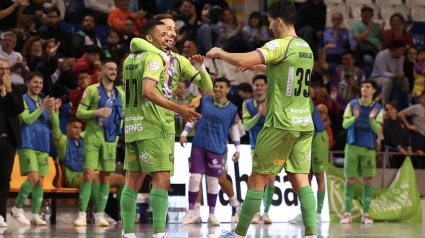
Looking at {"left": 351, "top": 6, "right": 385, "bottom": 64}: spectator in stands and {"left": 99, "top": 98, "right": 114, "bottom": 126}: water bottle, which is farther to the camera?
{"left": 351, "top": 6, "right": 385, "bottom": 64}: spectator in stands

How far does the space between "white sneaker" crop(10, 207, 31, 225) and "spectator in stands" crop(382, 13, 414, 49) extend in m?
11.0

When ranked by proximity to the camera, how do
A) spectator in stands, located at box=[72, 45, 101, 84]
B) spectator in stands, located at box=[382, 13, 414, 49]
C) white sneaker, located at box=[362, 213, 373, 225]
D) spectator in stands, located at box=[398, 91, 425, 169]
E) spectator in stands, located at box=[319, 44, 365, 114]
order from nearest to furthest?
white sneaker, located at box=[362, 213, 373, 225]
spectator in stands, located at box=[72, 45, 101, 84]
spectator in stands, located at box=[398, 91, 425, 169]
spectator in stands, located at box=[319, 44, 365, 114]
spectator in stands, located at box=[382, 13, 414, 49]

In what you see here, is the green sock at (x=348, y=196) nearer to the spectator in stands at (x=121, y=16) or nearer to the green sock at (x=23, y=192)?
the spectator in stands at (x=121, y=16)

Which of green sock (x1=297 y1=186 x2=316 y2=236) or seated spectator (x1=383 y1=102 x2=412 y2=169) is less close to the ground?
seated spectator (x1=383 y1=102 x2=412 y2=169)

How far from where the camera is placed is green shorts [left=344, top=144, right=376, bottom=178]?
54.3 feet

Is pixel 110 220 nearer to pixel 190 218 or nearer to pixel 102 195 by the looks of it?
pixel 102 195

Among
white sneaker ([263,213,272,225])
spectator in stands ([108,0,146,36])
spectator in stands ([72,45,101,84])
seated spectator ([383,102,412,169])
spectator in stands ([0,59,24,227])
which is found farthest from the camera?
spectator in stands ([108,0,146,36])

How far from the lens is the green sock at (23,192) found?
1430 cm

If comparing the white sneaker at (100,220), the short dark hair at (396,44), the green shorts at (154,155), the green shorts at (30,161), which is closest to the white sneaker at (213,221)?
the white sneaker at (100,220)

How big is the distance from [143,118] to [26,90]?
716 cm

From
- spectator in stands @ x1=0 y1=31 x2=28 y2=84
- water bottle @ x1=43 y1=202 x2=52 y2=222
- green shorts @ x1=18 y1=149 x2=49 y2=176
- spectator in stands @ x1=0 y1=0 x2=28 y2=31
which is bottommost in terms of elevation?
water bottle @ x1=43 y1=202 x2=52 y2=222

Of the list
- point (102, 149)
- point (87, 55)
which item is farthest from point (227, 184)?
point (87, 55)

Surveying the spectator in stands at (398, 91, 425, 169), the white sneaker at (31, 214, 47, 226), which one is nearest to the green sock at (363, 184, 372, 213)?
the spectator in stands at (398, 91, 425, 169)

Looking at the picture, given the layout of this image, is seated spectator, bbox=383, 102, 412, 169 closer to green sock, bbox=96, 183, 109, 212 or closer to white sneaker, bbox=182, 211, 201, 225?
white sneaker, bbox=182, 211, 201, 225
